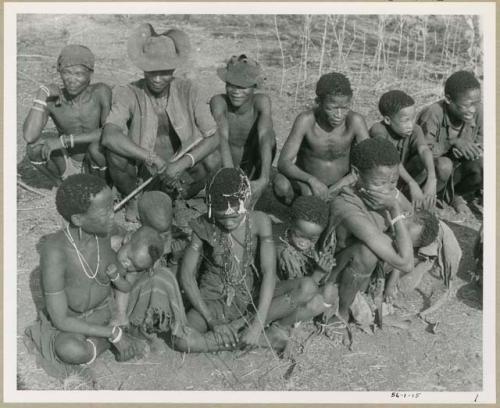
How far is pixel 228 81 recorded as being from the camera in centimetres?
554

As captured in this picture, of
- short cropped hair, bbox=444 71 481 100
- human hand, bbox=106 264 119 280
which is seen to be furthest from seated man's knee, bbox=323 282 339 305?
short cropped hair, bbox=444 71 481 100

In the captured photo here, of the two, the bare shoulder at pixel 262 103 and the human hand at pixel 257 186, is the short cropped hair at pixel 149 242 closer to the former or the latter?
the human hand at pixel 257 186

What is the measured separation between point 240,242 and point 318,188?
106cm

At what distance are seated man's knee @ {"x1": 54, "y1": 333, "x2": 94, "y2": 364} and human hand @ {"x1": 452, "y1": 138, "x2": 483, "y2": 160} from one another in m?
3.45

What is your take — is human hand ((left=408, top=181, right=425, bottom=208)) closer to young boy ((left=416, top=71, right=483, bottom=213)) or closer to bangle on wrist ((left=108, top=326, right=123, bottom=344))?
young boy ((left=416, top=71, right=483, bottom=213))

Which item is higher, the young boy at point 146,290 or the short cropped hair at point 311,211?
the short cropped hair at point 311,211

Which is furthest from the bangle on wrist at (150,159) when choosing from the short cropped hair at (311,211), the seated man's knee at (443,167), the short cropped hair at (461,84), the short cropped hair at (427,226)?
the short cropped hair at (461,84)

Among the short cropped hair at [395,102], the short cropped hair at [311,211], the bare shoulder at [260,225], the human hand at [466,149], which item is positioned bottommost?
the bare shoulder at [260,225]

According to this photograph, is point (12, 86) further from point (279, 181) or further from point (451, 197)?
point (451, 197)

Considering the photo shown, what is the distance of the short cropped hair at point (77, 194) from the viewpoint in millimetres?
3963

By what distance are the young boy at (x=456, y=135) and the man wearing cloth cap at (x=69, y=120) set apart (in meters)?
2.63

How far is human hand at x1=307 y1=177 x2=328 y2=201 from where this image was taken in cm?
518

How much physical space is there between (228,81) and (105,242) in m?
1.89

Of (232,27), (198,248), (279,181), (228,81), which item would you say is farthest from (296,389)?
(232,27)
